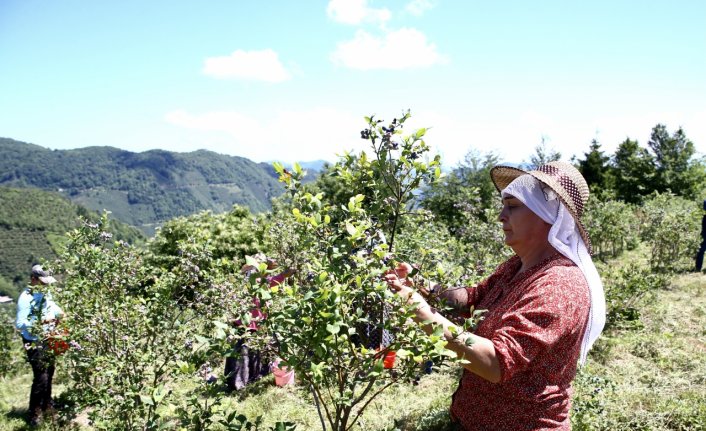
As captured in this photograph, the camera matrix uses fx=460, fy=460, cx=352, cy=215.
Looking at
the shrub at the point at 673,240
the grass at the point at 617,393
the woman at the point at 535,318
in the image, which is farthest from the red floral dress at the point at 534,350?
the shrub at the point at 673,240

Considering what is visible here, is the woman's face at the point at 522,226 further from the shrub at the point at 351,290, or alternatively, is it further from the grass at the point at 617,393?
the grass at the point at 617,393

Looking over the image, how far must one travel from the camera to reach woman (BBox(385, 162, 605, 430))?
5.60ft

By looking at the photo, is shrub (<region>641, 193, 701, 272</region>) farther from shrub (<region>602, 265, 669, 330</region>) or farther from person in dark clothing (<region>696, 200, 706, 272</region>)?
shrub (<region>602, 265, 669, 330</region>)

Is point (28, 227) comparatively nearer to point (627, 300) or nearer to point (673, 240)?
point (673, 240)

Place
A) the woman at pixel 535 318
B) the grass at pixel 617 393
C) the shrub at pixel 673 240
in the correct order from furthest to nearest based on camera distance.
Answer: the shrub at pixel 673 240 → the grass at pixel 617 393 → the woman at pixel 535 318

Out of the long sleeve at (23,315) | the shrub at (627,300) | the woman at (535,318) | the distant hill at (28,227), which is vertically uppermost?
the woman at (535,318)

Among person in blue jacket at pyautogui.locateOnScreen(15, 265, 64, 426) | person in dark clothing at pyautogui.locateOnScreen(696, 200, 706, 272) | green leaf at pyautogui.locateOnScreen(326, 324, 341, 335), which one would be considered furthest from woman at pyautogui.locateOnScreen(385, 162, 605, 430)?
person in dark clothing at pyautogui.locateOnScreen(696, 200, 706, 272)

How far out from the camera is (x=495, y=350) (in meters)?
1.69

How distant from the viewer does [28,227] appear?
12275 cm

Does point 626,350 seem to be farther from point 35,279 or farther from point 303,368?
point 35,279

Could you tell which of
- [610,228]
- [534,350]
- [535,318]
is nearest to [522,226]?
[535,318]

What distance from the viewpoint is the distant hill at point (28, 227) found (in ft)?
354

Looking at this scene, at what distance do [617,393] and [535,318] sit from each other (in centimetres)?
331

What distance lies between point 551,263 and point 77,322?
152 inches
